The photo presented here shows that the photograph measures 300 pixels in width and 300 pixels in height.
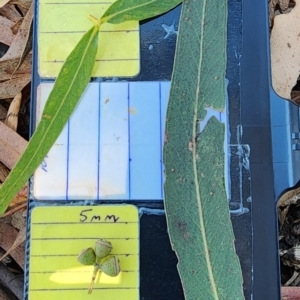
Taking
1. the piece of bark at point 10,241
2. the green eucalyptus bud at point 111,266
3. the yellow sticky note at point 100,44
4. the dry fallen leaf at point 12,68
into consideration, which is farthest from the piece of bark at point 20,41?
the green eucalyptus bud at point 111,266

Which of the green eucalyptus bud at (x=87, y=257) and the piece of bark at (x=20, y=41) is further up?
the piece of bark at (x=20, y=41)

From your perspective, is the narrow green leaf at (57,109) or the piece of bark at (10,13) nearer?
the narrow green leaf at (57,109)

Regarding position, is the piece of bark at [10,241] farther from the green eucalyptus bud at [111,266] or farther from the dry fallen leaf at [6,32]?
the dry fallen leaf at [6,32]

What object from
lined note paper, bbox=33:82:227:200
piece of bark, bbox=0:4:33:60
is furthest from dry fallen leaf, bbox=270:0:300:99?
piece of bark, bbox=0:4:33:60

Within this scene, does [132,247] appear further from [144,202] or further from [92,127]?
[92,127]

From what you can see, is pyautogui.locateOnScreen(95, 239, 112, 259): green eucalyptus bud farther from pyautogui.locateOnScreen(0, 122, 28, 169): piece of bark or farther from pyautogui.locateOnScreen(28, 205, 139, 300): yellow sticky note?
pyautogui.locateOnScreen(0, 122, 28, 169): piece of bark

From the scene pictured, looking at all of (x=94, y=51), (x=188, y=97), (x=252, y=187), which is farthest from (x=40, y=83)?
(x=252, y=187)

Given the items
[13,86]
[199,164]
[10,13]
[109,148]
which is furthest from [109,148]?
[10,13]
